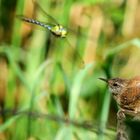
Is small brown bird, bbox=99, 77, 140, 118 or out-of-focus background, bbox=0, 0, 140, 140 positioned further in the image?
out-of-focus background, bbox=0, 0, 140, 140

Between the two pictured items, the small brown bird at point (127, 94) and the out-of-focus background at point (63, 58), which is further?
the out-of-focus background at point (63, 58)

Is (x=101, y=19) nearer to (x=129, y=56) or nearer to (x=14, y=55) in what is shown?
(x=129, y=56)

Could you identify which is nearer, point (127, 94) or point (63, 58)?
point (127, 94)

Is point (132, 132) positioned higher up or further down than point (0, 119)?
higher up

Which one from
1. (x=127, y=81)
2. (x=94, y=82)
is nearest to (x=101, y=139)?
(x=127, y=81)
